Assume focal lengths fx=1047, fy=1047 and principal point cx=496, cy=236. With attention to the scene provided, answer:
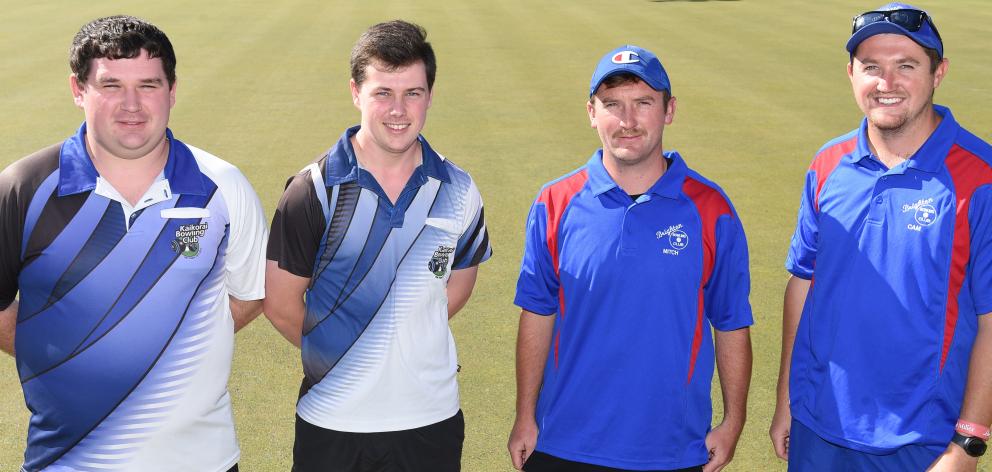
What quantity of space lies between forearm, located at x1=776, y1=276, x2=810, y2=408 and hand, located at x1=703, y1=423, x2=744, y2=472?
41 centimetres

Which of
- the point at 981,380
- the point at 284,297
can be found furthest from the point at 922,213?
the point at 284,297

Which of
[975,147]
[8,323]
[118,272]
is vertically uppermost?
[975,147]

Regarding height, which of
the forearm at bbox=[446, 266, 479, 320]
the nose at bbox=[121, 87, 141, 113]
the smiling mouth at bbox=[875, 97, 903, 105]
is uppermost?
the smiling mouth at bbox=[875, 97, 903, 105]

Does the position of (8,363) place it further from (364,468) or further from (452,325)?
(364,468)

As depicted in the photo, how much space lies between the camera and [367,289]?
172 inches

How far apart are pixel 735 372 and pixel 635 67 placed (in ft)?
4.42

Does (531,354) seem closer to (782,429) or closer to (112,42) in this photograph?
(782,429)

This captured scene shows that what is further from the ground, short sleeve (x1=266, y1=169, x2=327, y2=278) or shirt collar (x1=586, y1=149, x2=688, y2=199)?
shirt collar (x1=586, y1=149, x2=688, y2=199)

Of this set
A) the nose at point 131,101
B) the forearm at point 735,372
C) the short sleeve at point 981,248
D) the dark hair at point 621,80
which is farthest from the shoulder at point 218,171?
the short sleeve at point 981,248

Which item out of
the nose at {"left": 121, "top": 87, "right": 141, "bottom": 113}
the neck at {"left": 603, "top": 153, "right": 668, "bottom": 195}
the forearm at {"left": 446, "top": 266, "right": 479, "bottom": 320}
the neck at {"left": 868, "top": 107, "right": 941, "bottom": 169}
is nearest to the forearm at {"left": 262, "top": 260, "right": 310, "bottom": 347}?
the forearm at {"left": 446, "top": 266, "right": 479, "bottom": 320}

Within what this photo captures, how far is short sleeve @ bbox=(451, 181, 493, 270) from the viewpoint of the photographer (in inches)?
184

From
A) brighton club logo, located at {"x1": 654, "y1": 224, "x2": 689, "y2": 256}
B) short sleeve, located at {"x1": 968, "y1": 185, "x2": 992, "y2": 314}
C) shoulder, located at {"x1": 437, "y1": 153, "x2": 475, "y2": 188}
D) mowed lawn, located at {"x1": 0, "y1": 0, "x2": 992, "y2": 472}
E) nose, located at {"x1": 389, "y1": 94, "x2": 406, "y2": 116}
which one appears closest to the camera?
short sleeve, located at {"x1": 968, "y1": 185, "x2": 992, "y2": 314}

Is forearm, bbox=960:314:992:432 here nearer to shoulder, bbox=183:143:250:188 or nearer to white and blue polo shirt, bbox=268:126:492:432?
white and blue polo shirt, bbox=268:126:492:432

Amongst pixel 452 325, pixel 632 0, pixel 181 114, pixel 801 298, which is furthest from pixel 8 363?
pixel 632 0
